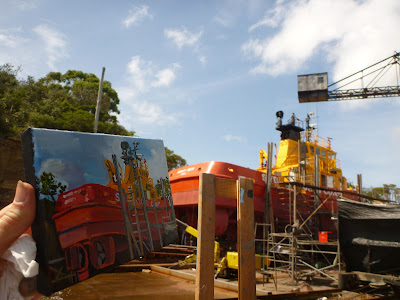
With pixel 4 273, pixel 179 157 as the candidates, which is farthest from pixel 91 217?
pixel 179 157

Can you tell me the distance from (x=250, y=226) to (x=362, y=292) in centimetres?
675

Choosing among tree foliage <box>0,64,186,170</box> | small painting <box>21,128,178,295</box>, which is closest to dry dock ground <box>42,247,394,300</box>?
small painting <box>21,128,178,295</box>

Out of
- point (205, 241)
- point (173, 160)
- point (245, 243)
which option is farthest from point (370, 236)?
point (173, 160)

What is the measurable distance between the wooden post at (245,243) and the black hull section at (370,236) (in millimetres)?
5484

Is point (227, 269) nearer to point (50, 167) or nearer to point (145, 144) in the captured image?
point (145, 144)

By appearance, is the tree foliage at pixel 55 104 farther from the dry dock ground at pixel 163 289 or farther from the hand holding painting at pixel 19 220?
the hand holding painting at pixel 19 220

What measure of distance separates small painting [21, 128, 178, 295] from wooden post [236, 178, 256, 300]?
718 mm

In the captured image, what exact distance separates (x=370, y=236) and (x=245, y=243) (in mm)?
5660

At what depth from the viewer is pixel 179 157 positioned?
3519cm

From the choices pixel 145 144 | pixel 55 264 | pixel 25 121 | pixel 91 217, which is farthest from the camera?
pixel 25 121

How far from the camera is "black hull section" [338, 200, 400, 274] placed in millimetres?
7008

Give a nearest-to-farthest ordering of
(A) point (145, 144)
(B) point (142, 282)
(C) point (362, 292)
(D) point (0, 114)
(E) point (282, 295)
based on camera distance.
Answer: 1. (A) point (145, 144)
2. (E) point (282, 295)
3. (C) point (362, 292)
4. (B) point (142, 282)
5. (D) point (0, 114)

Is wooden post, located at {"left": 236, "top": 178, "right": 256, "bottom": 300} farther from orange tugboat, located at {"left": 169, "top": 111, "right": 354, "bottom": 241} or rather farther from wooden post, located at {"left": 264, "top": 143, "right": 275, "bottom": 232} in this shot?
wooden post, located at {"left": 264, "top": 143, "right": 275, "bottom": 232}

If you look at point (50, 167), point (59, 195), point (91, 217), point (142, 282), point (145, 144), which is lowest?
point (142, 282)
